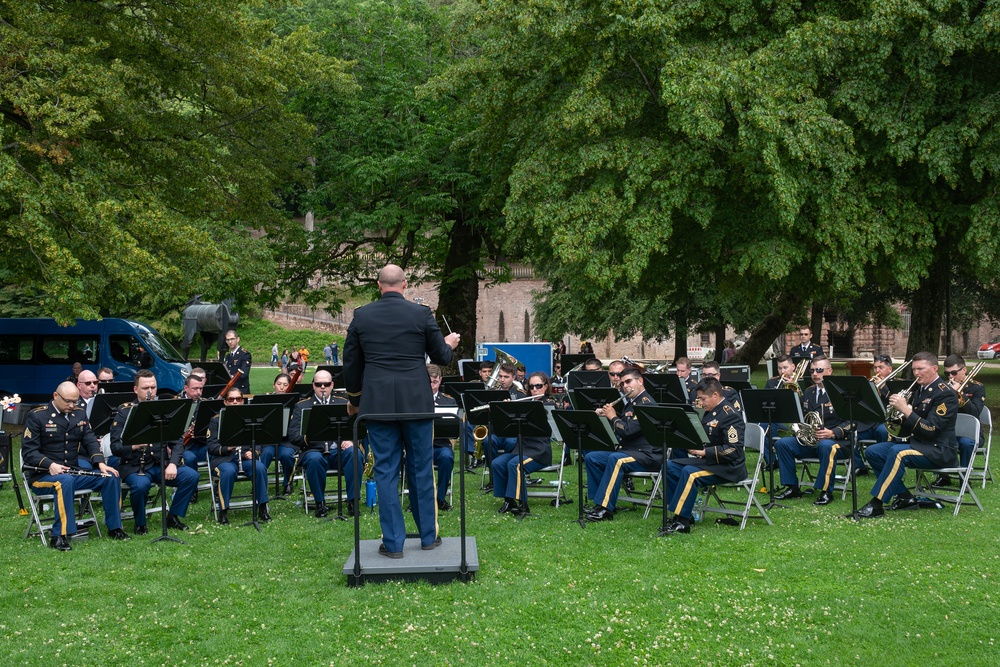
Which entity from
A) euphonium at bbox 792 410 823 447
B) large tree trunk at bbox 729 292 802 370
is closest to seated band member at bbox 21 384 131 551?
euphonium at bbox 792 410 823 447

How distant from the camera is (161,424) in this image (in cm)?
A: 955

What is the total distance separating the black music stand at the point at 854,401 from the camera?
33.1ft

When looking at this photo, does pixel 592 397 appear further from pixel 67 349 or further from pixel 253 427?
pixel 67 349

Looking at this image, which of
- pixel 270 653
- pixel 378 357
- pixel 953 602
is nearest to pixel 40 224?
pixel 378 357

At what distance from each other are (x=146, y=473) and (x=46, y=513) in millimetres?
1947

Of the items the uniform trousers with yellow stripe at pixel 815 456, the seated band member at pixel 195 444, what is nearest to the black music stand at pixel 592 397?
the uniform trousers with yellow stripe at pixel 815 456

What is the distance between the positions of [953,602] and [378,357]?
186 inches

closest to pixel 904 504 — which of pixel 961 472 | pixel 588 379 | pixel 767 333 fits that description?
pixel 961 472

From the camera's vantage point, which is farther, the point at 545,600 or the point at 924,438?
the point at 924,438

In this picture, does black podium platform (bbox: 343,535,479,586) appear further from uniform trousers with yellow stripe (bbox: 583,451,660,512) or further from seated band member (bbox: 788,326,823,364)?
seated band member (bbox: 788,326,823,364)

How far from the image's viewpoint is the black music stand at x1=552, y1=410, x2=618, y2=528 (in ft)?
33.0

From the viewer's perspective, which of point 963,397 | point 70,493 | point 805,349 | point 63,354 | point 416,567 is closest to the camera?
point 416,567

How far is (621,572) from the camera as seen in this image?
798 centimetres

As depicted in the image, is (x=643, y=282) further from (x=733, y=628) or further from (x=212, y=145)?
(x=733, y=628)
